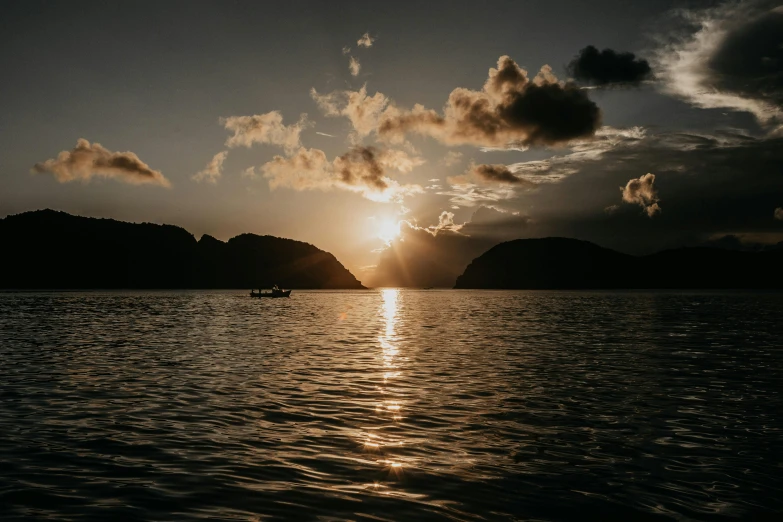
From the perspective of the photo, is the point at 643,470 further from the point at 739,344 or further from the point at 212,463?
the point at 739,344

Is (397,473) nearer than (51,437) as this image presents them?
Yes

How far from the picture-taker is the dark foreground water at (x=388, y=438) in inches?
414

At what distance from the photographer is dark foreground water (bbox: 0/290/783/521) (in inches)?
414

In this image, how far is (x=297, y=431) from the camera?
1614 centimetres

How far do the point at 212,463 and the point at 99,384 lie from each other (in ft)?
47.4

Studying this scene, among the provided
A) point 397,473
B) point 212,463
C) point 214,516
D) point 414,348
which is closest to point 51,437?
point 212,463

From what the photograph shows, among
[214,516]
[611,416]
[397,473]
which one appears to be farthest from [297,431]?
[611,416]

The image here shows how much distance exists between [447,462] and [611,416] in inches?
326

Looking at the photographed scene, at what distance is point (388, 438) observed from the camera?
1537cm

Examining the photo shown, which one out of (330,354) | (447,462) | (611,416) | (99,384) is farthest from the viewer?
(330,354)

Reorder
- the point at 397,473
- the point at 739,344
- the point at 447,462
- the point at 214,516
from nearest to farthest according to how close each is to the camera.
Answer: the point at 214,516
the point at 397,473
the point at 447,462
the point at 739,344

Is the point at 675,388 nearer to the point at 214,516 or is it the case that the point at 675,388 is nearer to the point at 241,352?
the point at 214,516

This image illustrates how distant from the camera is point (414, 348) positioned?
40.3 metres

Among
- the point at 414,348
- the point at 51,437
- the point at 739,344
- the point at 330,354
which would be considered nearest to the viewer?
the point at 51,437
